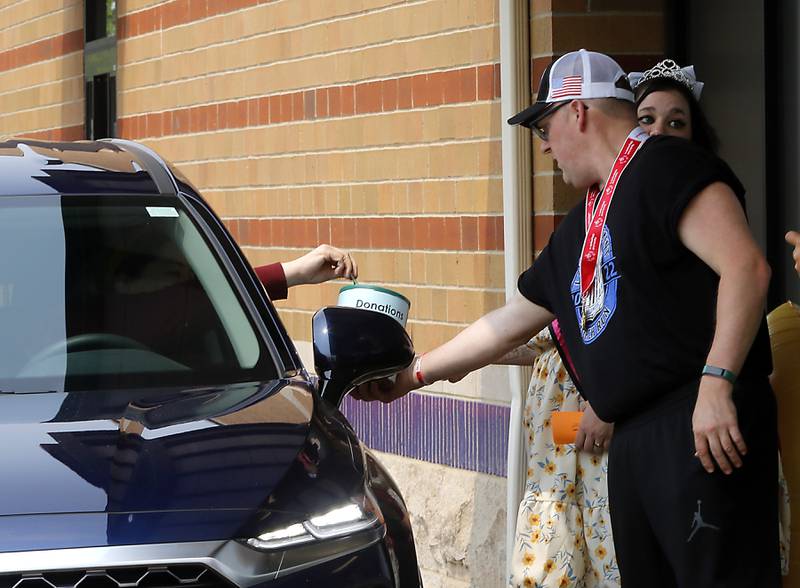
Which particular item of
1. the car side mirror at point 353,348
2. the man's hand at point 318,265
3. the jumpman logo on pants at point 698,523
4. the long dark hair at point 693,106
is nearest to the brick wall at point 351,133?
the man's hand at point 318,265

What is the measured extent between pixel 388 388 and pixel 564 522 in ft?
2.38

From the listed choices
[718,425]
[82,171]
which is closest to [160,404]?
[82,171]

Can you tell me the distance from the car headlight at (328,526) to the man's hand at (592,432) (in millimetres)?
973

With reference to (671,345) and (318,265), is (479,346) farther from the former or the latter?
(318,265)

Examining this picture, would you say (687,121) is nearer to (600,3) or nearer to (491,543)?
(600,3)

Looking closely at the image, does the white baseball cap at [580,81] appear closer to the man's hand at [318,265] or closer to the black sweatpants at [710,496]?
the black sweatpants at [710,496]

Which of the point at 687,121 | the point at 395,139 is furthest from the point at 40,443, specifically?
the point at 395,139

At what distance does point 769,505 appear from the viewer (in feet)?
12.3

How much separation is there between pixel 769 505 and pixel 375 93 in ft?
13.5

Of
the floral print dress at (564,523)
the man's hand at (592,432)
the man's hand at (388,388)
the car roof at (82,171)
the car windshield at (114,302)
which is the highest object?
the car roof at (82,171)

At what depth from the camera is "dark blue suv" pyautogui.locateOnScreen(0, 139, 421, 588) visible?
2957 mm

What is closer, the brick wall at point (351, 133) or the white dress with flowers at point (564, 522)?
the white dress with flowers at point (564, 522)

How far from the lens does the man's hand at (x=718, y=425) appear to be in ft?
11.6

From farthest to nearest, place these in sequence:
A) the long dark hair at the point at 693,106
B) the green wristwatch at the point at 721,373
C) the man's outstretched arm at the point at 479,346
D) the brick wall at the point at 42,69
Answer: the brick wall at the point at 42,69
the long dark hair at the point at 693,106
the man's outstretched arm at the point at 479,346
the green wristwatch at the point at 721,373
